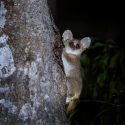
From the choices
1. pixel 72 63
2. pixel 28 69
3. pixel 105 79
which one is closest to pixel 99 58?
pixel 105 79

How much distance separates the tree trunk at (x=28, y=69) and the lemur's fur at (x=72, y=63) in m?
1.42

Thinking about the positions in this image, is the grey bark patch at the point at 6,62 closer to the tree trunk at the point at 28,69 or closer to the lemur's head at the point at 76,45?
the tree trunk at the point at 28,69

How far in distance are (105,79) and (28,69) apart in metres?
2.04

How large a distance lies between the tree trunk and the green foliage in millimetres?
1558

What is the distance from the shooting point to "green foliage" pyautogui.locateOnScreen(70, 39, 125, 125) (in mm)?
3267

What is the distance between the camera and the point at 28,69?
162 cm

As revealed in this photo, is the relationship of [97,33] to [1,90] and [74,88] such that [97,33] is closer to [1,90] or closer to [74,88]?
[74,88]

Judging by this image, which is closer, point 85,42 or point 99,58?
point 85,42

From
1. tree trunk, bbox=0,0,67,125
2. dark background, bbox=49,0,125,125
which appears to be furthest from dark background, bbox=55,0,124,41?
tree trunk, bbox=0,0,67,125

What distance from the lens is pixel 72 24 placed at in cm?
467

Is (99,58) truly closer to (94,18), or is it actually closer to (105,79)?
(105,79)

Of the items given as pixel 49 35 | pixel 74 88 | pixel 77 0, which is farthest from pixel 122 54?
pixel 49 35

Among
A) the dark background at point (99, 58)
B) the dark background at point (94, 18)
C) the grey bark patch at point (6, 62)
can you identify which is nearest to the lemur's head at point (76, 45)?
the dark background at point (99, 58)

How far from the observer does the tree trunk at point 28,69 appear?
158cm
